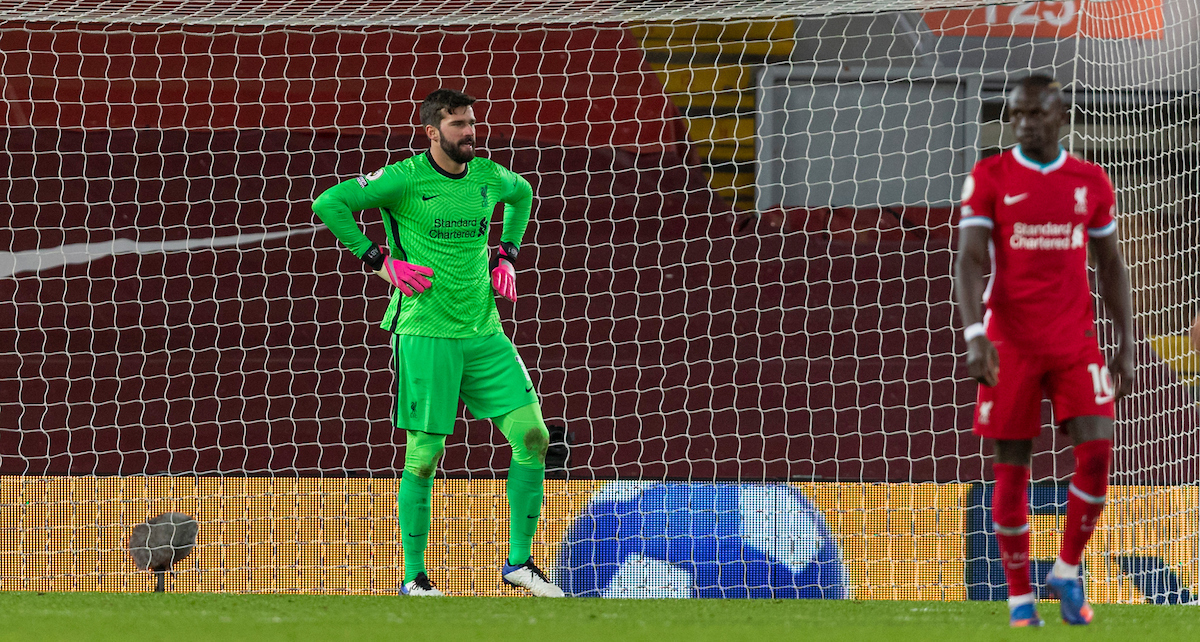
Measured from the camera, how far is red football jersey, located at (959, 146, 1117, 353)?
3256 mm

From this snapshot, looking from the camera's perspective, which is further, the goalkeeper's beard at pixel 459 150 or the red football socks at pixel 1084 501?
the goalkeeper's beard at pixel 459 150

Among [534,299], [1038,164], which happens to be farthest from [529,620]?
[534,299]

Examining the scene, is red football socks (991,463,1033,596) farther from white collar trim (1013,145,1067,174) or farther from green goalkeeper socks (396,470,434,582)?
green goalkeeper socks (396,470,434,582)

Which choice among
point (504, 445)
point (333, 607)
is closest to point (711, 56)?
point (504, 445)

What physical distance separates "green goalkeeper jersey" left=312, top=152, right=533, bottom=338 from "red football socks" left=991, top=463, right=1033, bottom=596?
1.75 m

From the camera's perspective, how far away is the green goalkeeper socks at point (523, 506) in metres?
4.48

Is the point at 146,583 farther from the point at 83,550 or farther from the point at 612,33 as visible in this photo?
the point at 612,33

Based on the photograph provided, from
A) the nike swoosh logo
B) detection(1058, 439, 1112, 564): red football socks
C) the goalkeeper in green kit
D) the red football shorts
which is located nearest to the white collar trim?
the red football shorts

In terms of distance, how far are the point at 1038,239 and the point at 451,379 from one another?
189 cm

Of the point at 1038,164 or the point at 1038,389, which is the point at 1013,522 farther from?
the point at 1038,164

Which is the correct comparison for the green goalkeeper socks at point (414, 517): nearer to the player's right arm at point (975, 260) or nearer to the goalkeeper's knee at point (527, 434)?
the goalkeeper's knee at point (527, 434)

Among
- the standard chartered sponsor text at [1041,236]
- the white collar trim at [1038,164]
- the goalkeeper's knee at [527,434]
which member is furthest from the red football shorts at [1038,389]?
the goalkeeper's knee at [527,434]

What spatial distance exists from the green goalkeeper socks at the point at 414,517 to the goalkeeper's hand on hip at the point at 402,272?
22.3 inches

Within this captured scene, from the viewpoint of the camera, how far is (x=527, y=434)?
4.45 metres
